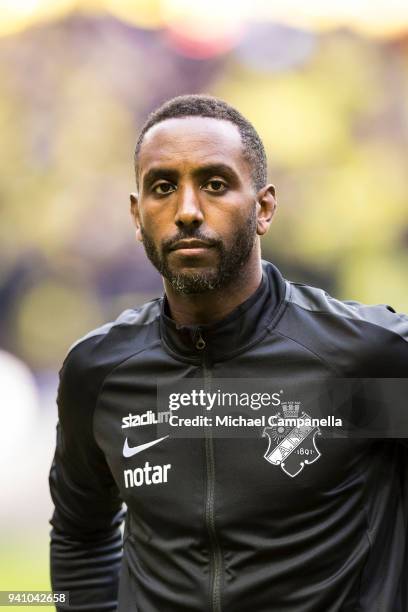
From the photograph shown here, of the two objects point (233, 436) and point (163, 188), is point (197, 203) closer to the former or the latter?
point (163, 188)

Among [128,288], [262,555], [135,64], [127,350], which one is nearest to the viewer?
[262,555]

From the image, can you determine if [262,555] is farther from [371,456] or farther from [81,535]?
[81,535]

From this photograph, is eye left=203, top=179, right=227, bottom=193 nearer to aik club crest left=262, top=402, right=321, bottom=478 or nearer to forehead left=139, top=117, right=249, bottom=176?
forehead left=139, top=117, right=249, bottom=176

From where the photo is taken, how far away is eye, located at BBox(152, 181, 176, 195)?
1.53 metres

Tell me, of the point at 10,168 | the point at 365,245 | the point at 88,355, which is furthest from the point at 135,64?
the point at 88,355

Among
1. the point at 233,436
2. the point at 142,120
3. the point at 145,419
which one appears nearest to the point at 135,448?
the point at 145,419

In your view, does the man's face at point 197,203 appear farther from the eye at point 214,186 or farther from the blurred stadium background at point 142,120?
the blurred stadium background at point 142,120

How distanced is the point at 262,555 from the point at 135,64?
415 centimetres

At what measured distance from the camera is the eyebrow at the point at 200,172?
150 centimetres

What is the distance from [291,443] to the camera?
59.2 inches

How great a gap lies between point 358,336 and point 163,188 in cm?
43

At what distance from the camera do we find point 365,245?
496cm

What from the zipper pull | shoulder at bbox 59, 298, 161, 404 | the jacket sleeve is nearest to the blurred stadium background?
the jacket sleeve

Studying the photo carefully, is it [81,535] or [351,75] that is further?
[351,75]
